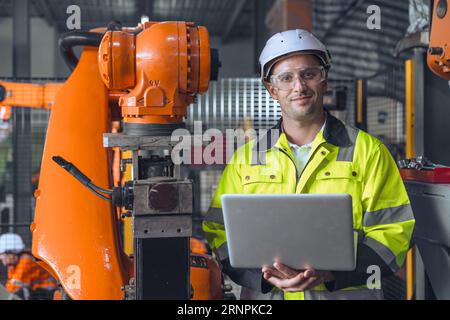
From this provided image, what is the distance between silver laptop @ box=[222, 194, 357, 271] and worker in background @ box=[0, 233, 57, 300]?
8.51 ft

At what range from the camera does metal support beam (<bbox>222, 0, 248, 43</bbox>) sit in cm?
1026

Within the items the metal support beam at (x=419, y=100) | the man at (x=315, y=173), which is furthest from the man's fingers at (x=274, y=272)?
the metal support beam at (x=419, y=100)

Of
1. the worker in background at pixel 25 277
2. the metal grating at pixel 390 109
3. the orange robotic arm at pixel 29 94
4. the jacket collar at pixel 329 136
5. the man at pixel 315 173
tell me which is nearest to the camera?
the man at pixel 315 173

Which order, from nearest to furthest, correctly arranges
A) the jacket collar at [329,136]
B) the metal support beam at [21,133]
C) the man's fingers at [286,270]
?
the man's fingers at [286,270] → the jacket collar at [329,136] → the metal support beam at [21,133]

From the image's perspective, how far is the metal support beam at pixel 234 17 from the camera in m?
10.3

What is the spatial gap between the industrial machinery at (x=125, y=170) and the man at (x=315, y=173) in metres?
0.29

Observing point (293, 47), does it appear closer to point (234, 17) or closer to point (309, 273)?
point (309, 273)

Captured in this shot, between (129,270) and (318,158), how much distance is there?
879 millimetres

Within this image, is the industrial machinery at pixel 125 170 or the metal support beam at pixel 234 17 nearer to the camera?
the industrial machinery at pixel 125 170

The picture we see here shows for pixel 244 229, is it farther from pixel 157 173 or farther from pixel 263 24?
pixel 263 24

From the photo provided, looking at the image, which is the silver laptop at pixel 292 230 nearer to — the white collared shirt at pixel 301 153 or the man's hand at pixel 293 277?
the man's hand at pixel 293 277

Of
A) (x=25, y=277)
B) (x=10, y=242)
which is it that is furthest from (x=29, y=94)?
(x=10, y=242)

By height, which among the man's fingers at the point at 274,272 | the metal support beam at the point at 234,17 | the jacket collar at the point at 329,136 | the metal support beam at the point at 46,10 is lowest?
the man's fingers at the point at 274,272

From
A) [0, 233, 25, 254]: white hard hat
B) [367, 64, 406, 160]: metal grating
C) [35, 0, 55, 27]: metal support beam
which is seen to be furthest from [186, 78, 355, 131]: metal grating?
[35, 0, 55, 27]: metal support beam
